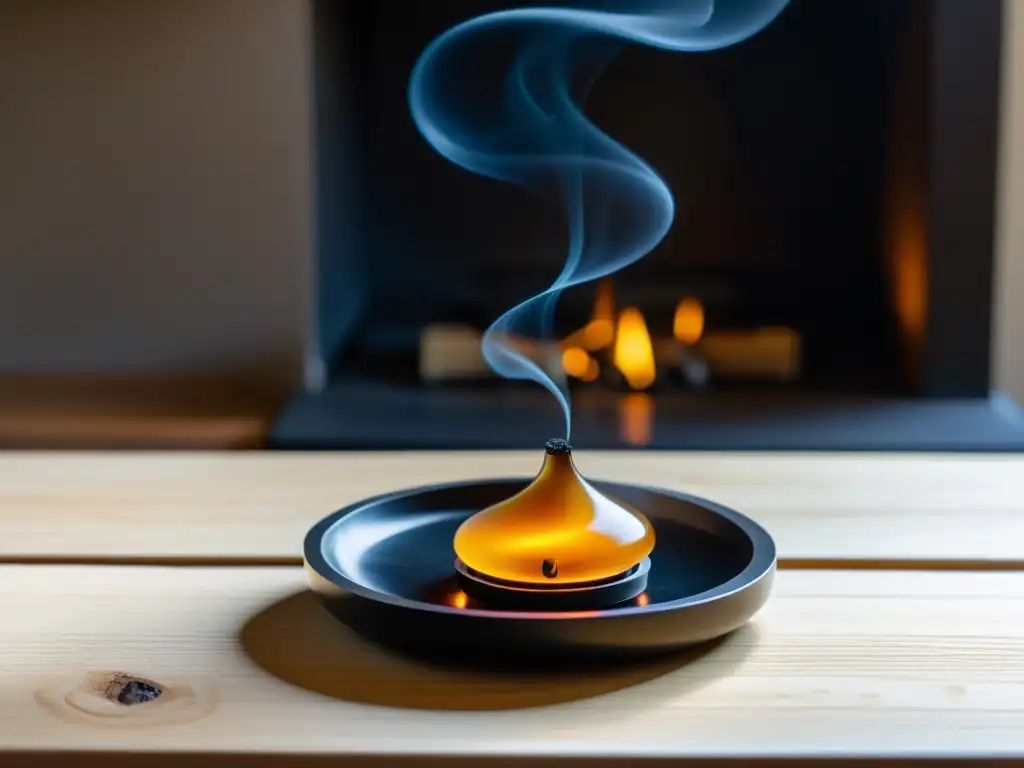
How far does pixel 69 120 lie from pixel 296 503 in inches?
48.6

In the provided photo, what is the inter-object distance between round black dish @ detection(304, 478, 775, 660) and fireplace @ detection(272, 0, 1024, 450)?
0.75 metres

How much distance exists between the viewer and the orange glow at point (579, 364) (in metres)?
1.96

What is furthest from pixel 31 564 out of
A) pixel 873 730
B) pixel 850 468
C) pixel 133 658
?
pixel 850 468

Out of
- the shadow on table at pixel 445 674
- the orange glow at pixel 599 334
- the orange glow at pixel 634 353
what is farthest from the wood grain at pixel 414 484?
the orange glow at pixel 599 334

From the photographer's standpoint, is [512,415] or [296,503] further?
[512,415]

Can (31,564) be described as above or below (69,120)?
below

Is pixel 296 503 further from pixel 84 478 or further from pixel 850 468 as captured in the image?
pixel 850 468

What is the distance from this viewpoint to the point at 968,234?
180 cm

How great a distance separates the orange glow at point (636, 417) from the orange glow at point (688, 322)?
21cm

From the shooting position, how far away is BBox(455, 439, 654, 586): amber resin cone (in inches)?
25.2

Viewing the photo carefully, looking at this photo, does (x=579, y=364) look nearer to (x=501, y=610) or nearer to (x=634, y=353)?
(x=634, y=353)

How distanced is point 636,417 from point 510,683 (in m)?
1.17

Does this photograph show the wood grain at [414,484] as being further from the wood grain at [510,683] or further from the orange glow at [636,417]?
the orange glow at [636,417]

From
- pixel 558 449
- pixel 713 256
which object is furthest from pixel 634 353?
pixel 558 449
